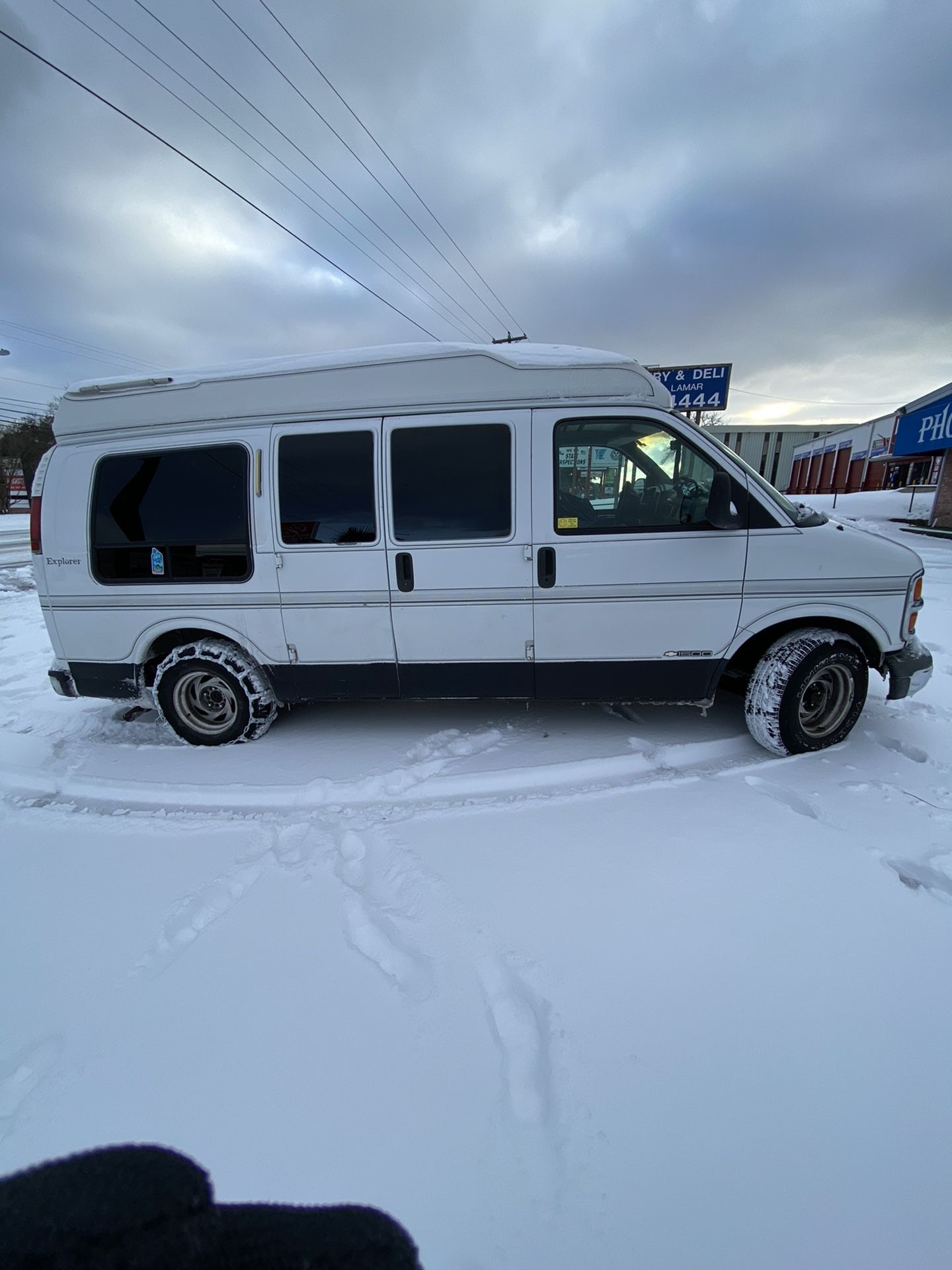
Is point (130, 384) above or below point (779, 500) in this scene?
above

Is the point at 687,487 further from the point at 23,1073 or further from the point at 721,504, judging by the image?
the point at 23,1073

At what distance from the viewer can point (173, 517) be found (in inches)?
143

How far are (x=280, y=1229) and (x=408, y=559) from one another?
9.42 ft

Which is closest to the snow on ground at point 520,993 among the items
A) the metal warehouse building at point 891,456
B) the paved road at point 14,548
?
the paved road at point 14,548

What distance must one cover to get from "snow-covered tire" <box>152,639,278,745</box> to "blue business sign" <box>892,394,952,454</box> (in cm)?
2166

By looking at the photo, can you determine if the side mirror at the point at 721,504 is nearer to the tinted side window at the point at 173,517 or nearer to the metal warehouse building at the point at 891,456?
the tinted side window at the point at 173,517

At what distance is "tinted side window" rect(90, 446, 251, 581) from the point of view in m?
3.56

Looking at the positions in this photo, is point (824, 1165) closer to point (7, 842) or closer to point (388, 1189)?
point (388, 1189)

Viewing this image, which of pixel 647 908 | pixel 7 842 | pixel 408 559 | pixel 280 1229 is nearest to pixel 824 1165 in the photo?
pixel 647 908

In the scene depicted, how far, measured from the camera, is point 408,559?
11.3ft

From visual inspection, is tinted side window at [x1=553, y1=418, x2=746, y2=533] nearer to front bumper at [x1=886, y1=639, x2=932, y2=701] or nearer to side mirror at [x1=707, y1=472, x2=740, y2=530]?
side mirror at [x1=707, y1=472, x2=740, y2=530]

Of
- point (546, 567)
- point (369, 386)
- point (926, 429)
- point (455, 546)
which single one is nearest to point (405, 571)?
point (455, 546)

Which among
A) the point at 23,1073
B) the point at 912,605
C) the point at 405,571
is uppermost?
the point at 405,571

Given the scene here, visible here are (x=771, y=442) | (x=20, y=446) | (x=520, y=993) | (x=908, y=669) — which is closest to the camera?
(x=520, y=993)
